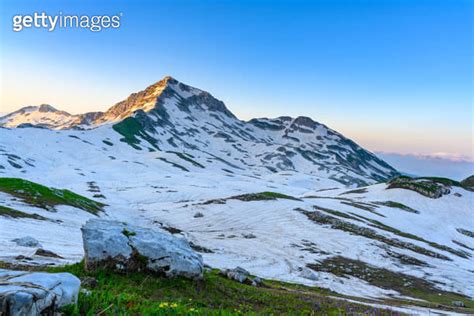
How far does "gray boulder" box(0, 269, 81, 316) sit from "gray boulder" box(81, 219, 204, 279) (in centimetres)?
725

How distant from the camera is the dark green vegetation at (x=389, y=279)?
36.5 meters

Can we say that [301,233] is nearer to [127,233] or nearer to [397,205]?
[127,233]

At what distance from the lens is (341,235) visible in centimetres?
5947

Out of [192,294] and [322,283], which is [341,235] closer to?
[322,283]

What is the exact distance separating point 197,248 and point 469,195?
116905 mm

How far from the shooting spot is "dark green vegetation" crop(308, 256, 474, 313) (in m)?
36.5

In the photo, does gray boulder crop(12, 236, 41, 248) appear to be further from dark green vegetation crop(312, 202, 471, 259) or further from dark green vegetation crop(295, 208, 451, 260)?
dark green vegetation crop(312, 202, 471, 259)

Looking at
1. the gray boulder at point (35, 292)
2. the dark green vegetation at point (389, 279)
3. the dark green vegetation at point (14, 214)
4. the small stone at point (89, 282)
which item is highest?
the gray boulder at point (35, 292)

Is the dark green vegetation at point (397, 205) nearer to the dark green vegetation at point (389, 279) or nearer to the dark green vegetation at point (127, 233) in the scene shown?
the dark green vegetation at point (389, 279)

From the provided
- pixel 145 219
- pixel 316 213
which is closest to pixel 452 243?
pixel 316 213

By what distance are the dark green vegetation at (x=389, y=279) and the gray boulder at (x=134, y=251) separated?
30.2 meters

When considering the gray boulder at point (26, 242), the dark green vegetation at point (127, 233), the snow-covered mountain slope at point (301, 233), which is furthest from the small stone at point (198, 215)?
the dark green vegetation at point (127, 233)

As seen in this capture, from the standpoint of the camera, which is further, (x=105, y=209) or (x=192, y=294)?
(x=105, y=209)

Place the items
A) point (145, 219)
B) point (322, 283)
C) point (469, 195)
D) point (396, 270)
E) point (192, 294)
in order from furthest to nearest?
point (469, 195), point (145, 219), point (396, 270), point (322, 283), point (192, 294)
